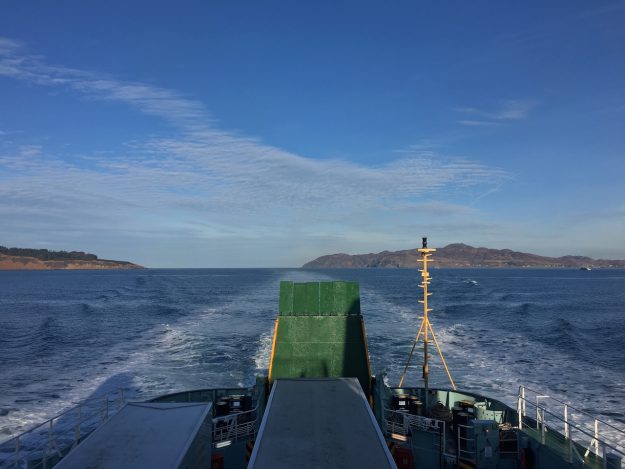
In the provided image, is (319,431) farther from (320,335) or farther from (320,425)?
(320,335)

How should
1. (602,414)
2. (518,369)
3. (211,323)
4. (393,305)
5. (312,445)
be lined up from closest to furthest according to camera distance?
(312,445)
(602,414)
(518,369)
(211,323)
(393,305)

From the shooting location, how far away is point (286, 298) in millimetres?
20625

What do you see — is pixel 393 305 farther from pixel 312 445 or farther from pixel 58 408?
pixel 312 445

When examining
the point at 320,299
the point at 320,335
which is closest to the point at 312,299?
the point at 320,299

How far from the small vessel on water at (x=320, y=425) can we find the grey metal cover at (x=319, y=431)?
27 millimetres

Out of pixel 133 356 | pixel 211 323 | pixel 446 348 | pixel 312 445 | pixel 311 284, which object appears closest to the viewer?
pixel 312 445

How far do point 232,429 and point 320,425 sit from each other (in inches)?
262

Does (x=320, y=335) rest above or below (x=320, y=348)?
above

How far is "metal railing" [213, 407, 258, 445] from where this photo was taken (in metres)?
14.6

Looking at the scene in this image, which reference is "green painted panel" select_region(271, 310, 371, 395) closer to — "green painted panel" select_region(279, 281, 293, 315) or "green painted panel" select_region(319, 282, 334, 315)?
"green painted panel" select_region(319, 282, 334, 315)

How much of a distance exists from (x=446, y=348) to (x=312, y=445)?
39263mm

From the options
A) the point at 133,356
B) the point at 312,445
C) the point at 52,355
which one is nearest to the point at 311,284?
the point at 312,445

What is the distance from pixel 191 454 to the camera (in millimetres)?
8969

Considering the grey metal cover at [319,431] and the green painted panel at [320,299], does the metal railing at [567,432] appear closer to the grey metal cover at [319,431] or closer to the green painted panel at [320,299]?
the grey metal cover at [319,431]
